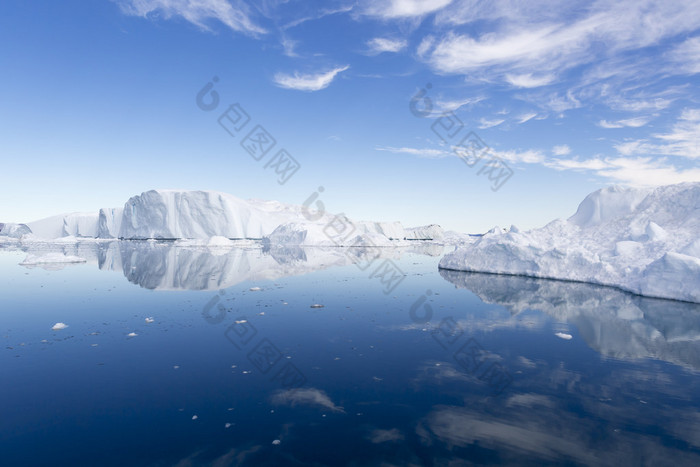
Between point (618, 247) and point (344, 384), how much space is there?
18.6 metres

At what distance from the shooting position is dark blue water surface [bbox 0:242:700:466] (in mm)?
4051

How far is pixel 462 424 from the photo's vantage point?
459 cm

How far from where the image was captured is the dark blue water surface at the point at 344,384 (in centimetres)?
405

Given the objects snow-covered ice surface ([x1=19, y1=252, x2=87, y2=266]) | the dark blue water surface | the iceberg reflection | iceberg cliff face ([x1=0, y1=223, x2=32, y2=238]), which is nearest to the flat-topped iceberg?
iceberg cliff face ([x1=0, y1=223, x2=32, y2=238])

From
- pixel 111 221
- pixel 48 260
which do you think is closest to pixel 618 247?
pixel 48 260

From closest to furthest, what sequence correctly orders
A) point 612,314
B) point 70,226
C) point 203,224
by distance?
1. point 612,314
2. point 203,224
3. point 70,226

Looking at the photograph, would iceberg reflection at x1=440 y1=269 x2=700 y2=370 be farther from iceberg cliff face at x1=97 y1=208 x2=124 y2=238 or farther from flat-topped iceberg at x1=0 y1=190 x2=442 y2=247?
iceberg cliff face at x1=97 y1=208 x2=124 y2=238

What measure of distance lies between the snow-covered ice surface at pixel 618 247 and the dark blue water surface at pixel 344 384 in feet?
7.95

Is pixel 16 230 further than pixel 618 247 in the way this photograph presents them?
Yes

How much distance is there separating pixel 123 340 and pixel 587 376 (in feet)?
30.6

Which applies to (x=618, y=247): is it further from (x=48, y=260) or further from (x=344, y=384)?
(x=48, y=260)

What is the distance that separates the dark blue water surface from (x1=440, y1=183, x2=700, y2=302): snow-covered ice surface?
2.42 m

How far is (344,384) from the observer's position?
573 centimetres

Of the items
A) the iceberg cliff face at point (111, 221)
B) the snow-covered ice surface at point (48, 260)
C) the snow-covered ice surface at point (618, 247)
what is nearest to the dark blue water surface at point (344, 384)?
the snow-covered ice surface at point (618, 247)
